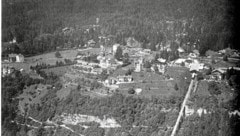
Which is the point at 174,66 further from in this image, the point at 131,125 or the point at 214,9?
the point at 131,125

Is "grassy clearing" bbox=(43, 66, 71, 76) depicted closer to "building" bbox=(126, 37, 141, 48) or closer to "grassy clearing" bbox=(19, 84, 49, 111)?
"grassy clearing" bbox=(19, 84, 49, 111)

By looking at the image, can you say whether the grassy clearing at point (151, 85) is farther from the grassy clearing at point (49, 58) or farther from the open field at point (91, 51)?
the grassy clearing at point (49, 58)

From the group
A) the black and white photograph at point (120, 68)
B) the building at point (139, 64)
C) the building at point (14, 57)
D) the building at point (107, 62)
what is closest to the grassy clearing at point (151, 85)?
the black and white photograph at point (120, 68)

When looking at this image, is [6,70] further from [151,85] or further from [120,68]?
[151,85]

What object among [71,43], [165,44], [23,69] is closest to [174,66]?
[165,44]

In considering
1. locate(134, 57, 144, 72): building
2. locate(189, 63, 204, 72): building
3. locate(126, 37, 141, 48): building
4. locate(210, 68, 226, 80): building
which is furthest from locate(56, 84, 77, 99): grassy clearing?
locate(126, 37, 141, 48): building
